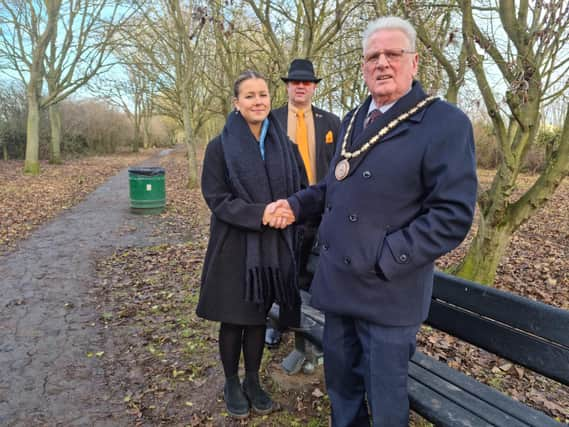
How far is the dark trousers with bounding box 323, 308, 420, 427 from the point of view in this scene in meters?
1.88

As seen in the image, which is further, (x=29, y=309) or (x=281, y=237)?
(x=29, y=309)

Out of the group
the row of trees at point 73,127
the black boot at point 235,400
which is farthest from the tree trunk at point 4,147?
the black boot at point 235,400

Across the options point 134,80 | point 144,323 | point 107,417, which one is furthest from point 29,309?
point 134,80

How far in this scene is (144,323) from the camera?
4.21m

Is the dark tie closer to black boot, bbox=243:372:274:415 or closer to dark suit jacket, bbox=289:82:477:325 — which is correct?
dark suit jacket, bbox=289:82:477:325

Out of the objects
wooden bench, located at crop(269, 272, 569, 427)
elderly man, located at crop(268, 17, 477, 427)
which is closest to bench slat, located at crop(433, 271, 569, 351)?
wooden bench, located at crop(269, 272, 569, 427)

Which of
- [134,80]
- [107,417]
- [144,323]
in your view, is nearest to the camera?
[107,417]

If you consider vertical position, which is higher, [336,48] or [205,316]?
[336,48]

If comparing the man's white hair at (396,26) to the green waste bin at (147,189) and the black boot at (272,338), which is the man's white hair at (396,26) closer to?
the black boot at (272,338)

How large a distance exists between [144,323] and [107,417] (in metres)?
1.42

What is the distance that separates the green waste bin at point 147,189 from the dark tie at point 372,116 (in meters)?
8.04

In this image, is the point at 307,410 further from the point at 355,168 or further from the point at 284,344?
the point at 355,168

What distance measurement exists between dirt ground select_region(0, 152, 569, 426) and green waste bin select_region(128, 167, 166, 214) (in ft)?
6.14

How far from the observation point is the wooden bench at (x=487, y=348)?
76.9 inches
